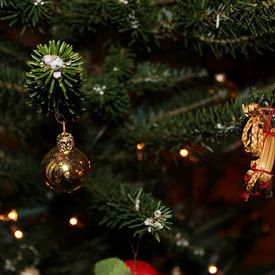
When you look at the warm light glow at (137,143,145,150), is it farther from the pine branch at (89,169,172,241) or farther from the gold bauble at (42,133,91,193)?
the gold bauble at (42,133,91,193)

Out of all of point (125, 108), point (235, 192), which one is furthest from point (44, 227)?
point (235, 192)

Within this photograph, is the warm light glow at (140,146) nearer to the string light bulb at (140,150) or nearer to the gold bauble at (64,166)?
the string light bulb at (140,150)

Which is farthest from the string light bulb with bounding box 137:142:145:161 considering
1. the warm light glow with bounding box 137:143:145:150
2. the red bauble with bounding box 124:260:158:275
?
the red bauble with bounding box 124:260:158:275

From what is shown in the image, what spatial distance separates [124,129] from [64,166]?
0.83 feet

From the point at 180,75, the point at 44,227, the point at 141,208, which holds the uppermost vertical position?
the point at 180,75

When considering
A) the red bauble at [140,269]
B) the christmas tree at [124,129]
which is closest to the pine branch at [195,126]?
the christmas tree at [124,129]

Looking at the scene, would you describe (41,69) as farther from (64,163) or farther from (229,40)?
(229,40)

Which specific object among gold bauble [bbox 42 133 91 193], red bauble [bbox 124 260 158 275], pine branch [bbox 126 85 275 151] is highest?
pine branch [bbox 126 85 275 151]

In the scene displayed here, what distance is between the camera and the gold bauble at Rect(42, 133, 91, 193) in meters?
0.56

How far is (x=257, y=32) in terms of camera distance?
24.0 inches

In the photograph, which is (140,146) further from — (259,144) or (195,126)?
(259,144)

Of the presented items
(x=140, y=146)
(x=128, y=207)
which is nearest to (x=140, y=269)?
(x=128, y=207)

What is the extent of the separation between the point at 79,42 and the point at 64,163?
0.97 feet

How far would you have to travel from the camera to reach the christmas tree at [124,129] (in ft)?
1.89
